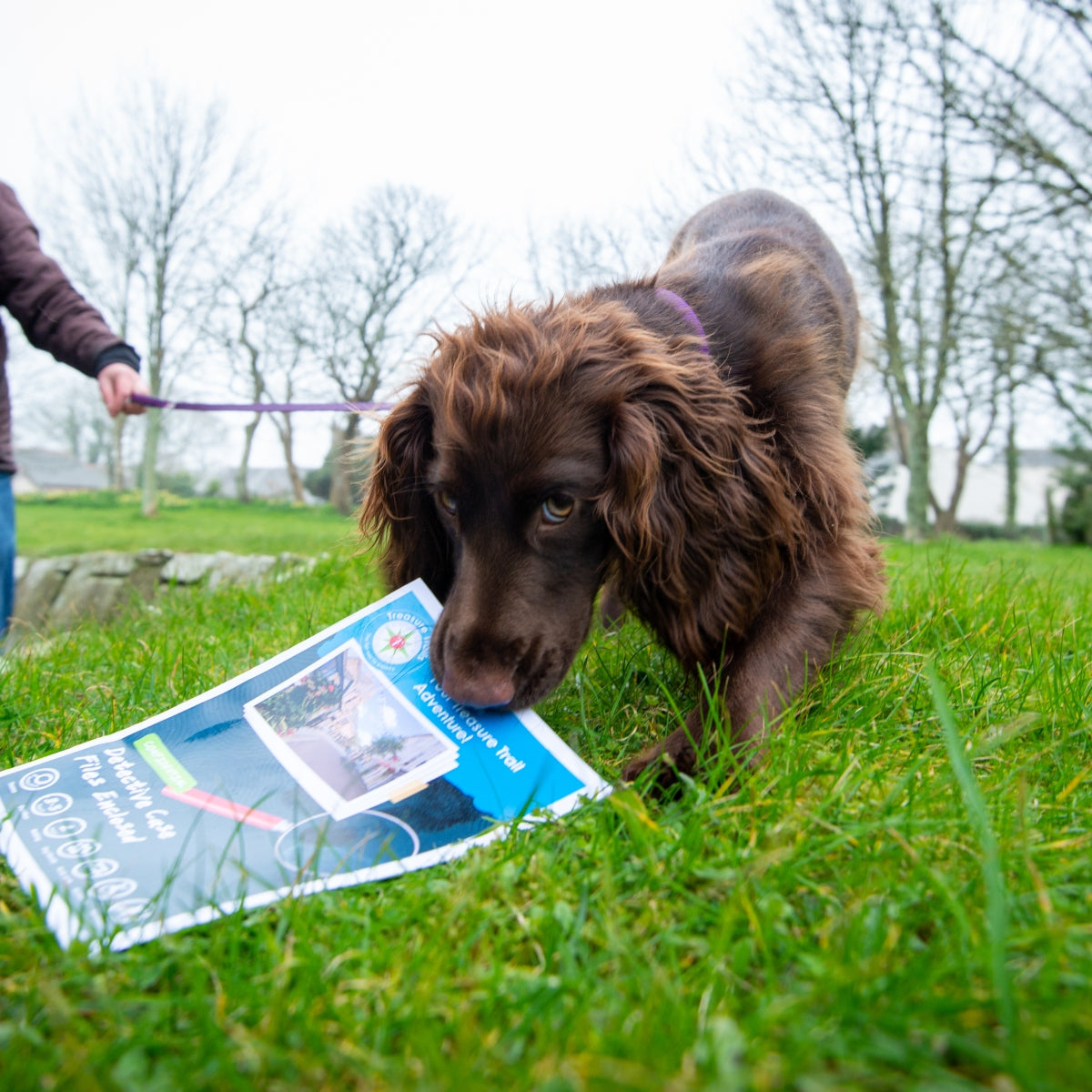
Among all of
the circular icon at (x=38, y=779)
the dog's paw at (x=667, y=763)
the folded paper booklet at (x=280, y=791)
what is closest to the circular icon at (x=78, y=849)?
the folded paper booklet at (x=280, y=791)

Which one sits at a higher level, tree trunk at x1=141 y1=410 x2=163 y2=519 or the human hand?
the human hand

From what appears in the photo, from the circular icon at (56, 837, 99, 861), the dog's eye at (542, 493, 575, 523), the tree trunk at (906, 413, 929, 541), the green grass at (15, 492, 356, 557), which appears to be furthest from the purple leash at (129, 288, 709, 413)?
Answer: the tree trunk at (906, 413, 929, 541)

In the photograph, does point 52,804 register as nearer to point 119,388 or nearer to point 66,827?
point 66,827

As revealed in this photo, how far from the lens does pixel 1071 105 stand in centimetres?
1068

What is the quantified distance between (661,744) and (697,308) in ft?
4.11

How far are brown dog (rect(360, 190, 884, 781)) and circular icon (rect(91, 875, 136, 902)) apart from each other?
2.17 feet

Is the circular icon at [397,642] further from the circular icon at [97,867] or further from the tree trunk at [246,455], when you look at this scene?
the tree trunk at [246,455]

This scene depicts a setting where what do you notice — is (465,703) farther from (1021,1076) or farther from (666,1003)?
(1021,1076)

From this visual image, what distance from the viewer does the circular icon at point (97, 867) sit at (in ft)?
4.04

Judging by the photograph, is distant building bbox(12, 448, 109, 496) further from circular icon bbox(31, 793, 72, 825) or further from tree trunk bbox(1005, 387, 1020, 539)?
circular icon bbox(31, 793, 72, 825)

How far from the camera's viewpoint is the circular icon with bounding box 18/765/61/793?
148 centimetres

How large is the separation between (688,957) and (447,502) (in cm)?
120

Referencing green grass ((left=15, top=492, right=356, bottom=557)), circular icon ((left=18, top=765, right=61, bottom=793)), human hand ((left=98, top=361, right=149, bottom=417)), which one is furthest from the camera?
green grass ((left=15, top=492, right=356, bottom=557))

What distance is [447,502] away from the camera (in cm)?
193
